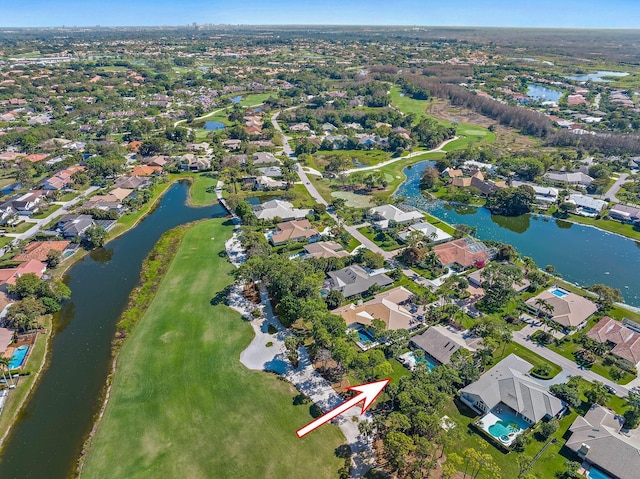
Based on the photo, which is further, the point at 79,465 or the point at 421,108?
the point at 421,108

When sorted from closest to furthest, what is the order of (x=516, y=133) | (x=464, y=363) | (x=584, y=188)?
(x=464, y=363)
(x=584, y=188)
(x=516, y=133)

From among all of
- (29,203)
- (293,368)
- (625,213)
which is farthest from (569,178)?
(29,203)

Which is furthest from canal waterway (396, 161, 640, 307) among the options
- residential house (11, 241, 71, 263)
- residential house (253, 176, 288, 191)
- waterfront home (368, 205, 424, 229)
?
residential house (11, 241, 71, 263)

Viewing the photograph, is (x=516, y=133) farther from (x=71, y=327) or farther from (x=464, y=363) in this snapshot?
(x=71, y=327)

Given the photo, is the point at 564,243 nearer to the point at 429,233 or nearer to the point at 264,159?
the point at 429,233

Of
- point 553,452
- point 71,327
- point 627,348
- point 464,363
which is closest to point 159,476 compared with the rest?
point 71,327

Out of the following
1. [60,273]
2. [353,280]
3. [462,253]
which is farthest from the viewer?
[462,253]
